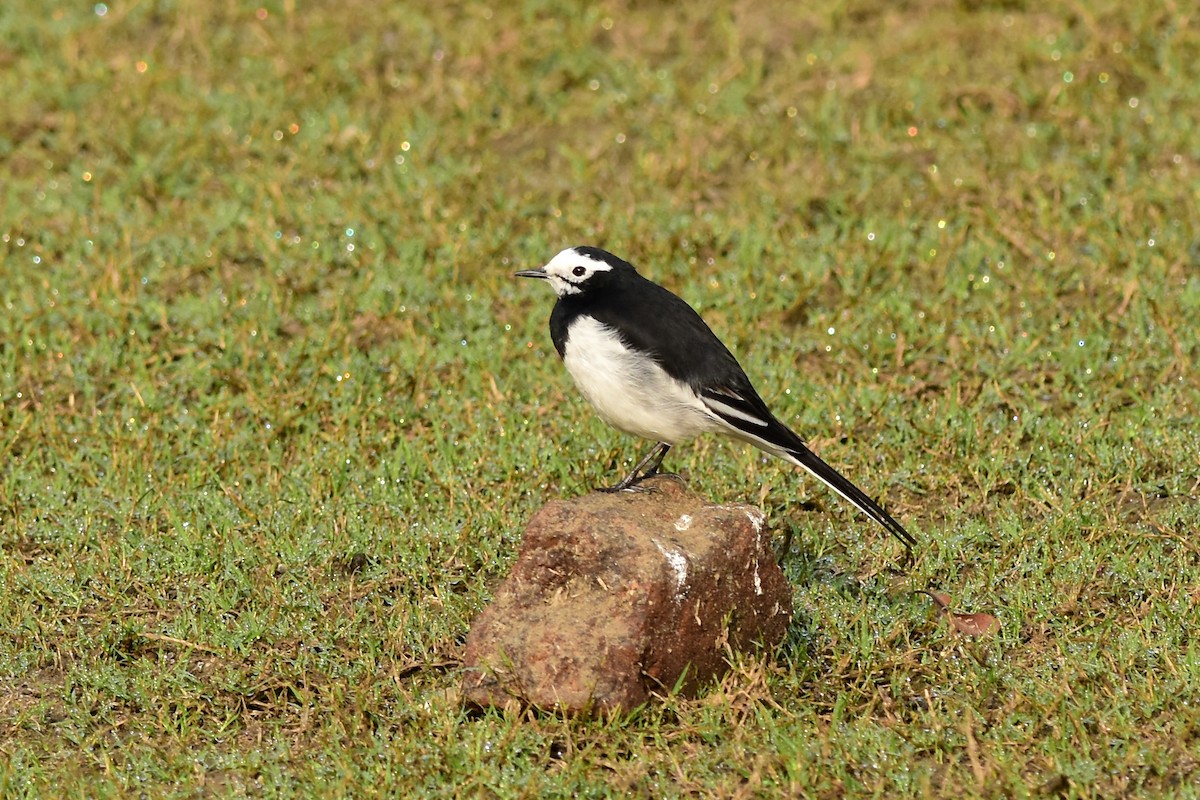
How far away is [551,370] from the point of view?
756 cm

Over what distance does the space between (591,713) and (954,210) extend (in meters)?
4.53

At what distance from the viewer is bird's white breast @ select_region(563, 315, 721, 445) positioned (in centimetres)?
550

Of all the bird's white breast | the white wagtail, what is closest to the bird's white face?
the white wagtail

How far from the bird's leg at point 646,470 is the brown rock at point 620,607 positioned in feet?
1.41

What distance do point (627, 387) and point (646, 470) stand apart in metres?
1.00

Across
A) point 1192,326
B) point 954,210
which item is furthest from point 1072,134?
point 1192,326

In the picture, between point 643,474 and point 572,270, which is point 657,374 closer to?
point 572,270

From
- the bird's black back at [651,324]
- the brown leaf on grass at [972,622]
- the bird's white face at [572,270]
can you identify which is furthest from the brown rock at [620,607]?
the bird's white face at [572,270]

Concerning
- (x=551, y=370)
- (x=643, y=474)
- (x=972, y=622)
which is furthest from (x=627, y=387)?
(x=551, y=370)

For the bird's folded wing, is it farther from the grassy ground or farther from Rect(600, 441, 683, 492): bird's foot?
the grassy ground

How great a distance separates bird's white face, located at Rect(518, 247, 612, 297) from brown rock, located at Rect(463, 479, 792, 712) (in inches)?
36.1

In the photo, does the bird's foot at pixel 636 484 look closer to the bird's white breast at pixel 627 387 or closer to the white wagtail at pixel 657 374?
the white wagtail at pixel 657 374

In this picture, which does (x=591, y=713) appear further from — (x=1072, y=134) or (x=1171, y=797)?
(x=1072, y=134)

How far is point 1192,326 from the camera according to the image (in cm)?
755
